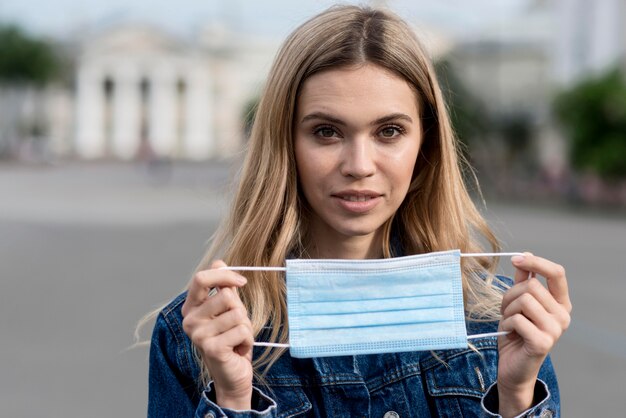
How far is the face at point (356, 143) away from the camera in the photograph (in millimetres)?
2402

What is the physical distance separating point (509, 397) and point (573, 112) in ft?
117

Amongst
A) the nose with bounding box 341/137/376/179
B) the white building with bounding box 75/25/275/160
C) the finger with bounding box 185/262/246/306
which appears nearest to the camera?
the finger with bounding box 185/262/246/306

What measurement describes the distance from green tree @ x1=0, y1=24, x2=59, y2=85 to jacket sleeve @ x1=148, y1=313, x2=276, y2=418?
241ft

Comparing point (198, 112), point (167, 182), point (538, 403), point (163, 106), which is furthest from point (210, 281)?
point (198, 112)

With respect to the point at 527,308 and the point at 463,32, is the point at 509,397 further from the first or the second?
the point at 463,32

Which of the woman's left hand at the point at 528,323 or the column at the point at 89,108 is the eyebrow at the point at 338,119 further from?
the column at the point at 89,108

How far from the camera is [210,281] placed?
2.17 m

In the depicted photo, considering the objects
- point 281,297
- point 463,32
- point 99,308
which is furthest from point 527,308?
point 463,32

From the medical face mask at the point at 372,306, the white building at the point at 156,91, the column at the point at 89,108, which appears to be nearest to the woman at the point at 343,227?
the medical face mask at the point at 372,306

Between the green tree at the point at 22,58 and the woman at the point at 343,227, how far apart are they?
73567 millimetres

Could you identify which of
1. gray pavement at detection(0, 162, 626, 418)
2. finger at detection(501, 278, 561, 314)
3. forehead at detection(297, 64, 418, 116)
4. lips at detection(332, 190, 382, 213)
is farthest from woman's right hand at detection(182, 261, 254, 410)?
gray pavement at detection(0, 162, 626, 418)

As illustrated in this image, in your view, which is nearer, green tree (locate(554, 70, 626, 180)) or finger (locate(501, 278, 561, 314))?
finger (locate(501, 278, 561, 314))

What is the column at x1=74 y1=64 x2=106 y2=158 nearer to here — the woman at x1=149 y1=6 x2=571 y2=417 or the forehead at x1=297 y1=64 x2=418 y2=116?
the woman at x1=149 y1=6 x2=571 y2=417

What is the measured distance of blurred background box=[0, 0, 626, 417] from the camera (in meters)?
8.01
